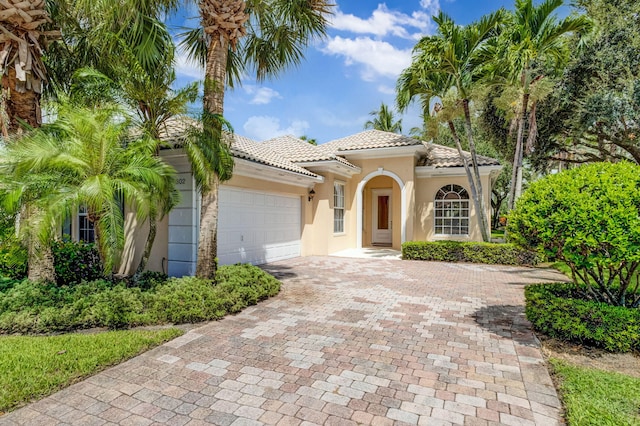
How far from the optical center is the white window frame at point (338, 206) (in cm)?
1662

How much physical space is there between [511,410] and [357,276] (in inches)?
292

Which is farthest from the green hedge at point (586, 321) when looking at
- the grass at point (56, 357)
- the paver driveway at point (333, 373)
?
the grass at point (56, 357)

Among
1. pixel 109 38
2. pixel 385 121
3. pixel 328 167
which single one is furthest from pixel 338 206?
pixel 385 121

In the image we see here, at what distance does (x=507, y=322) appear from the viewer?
6.55 metres

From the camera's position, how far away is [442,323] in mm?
6441

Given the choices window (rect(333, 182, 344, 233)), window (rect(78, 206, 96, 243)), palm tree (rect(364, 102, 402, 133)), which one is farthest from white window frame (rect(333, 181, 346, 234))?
palm tree (rect(364, 102, 402, 133))

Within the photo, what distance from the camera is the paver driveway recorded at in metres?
3.51

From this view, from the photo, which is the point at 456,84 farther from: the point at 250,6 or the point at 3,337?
the point at 3,337

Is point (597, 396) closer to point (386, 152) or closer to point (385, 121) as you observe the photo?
point (386, 152)

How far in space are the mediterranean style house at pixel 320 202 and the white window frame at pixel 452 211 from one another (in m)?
0.05

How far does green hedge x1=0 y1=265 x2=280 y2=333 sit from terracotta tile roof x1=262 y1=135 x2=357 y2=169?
348 inches

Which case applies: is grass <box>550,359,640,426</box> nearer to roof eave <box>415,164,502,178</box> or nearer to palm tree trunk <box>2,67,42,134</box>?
palm tree trunk <box>2,67,42,134</box>

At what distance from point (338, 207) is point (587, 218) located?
1234 centimetres

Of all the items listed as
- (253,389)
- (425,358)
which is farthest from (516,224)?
(253,389)
